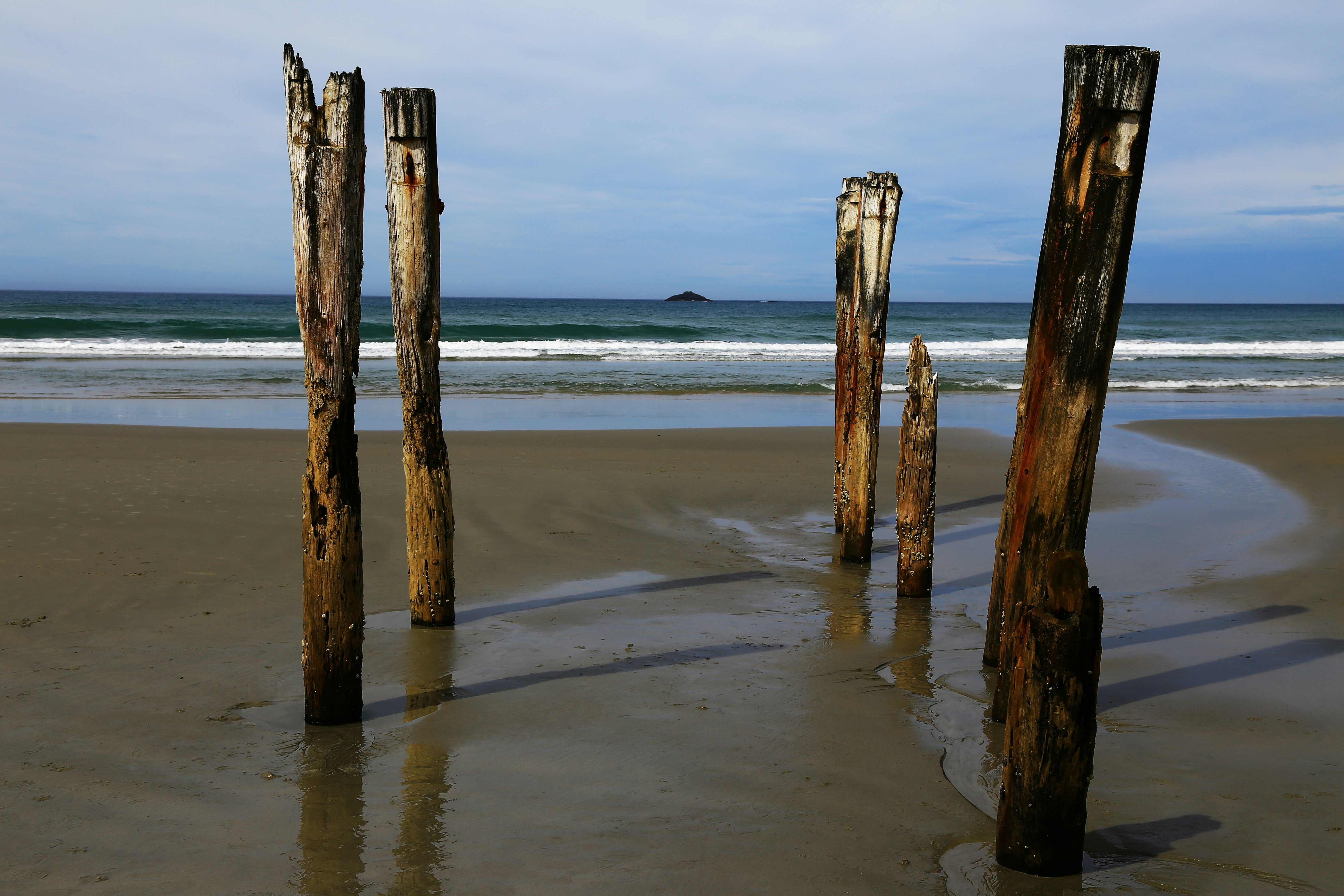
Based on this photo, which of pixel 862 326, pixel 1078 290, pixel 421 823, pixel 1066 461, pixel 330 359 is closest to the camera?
pixel 421 823

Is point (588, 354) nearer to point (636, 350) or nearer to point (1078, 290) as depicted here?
point (636, 350)

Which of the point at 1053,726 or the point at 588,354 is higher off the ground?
the point at 588,354

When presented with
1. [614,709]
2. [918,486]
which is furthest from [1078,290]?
[918,486]

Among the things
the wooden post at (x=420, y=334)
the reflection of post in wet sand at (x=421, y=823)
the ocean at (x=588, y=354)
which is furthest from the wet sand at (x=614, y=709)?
the ocean at (x=588, y=354)

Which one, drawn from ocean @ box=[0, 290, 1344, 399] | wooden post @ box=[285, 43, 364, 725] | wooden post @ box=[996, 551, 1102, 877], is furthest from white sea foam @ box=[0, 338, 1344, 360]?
wooden post @ box=[996, 551, 1102, 877]

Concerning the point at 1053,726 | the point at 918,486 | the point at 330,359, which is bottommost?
the point at 1053,726

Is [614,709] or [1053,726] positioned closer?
[1053,726]

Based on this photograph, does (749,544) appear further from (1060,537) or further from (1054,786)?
(1054,786)

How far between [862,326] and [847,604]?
2.03m

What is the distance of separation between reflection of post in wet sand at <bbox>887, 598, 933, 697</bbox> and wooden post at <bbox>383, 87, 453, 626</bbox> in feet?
7.95

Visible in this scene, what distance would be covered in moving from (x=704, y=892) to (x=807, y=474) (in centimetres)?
820

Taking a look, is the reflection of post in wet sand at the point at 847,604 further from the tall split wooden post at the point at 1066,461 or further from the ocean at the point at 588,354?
the ocean at the point at 588,354

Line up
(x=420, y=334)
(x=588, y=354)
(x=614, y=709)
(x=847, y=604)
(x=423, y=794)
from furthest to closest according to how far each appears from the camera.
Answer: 1. (x=588, y=354)
2. (x=847, y=604)
3. (x=420, y=334)
4. (x=614, y=709)
5. (x=423, y=794)

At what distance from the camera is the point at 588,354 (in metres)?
30.5
